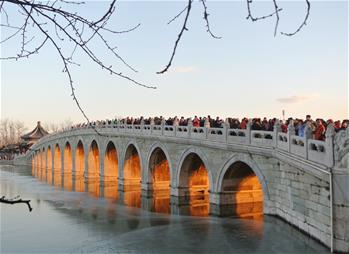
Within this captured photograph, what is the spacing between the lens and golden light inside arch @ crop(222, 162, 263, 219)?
18.4m

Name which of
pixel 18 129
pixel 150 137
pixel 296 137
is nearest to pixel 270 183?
pixel 296 137

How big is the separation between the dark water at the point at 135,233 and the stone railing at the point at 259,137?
251cm

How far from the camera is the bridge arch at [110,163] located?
109 ft

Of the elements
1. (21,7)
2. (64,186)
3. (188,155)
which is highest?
(21,7)

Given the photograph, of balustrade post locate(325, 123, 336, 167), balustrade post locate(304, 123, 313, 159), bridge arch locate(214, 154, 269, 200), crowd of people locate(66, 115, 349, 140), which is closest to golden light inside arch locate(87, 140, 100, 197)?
crowd of people locate(66, 115, 349, 140)

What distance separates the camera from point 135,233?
15.1 metres

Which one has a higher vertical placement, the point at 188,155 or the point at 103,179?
the point at 188,155

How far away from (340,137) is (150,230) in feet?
26.9

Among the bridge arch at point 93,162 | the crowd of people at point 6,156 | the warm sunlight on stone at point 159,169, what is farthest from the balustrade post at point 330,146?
the crowd of people at point 6,156

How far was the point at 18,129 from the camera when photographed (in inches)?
4254

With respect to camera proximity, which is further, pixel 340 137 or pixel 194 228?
pixel 194 228

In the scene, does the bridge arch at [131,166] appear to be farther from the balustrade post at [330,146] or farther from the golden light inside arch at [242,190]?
the balustrade post at [330,146]

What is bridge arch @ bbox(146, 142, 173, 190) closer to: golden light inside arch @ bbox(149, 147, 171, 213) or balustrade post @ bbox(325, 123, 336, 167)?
golden light inside arch @ bbox(149, 147, 171, 213)

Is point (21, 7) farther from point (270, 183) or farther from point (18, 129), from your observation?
A: point (18, 129)
